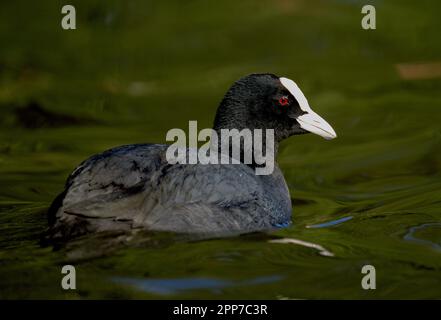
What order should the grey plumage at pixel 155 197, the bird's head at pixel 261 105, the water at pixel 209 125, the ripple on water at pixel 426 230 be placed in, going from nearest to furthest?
1. the water at pixel 209 125
2. the grey plumage at pixel 155 197
3. the ripple on water at pixel 426 230
4. the bird's head at pixel 261 105

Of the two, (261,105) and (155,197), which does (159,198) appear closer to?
(155,197)

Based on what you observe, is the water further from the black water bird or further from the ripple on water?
the black water bird

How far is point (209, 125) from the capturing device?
33.0ft

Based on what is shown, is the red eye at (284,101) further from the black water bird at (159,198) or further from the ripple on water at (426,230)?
the ripple on water at (426,230)

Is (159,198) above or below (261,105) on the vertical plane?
below

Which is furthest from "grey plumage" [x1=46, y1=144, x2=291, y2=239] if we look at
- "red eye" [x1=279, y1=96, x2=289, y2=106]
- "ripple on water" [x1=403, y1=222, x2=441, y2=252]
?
"ripple on water" [x1=403, y1=222, x2=441, y2=252]

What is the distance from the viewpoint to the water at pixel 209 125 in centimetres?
559

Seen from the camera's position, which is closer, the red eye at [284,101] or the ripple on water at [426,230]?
the ripple on water at [426,230]

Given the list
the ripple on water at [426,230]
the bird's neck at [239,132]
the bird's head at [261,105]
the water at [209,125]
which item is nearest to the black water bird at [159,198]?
the water at [209,125]

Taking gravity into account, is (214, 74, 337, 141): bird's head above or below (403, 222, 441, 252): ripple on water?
above

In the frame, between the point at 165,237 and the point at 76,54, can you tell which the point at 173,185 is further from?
the point at 76,54

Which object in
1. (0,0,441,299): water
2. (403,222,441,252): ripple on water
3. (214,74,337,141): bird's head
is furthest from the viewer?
(214,74,337,141): bird's head

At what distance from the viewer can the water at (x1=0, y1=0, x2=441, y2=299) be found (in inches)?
220

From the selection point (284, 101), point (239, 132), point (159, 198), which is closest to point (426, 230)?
point (284, 101)
